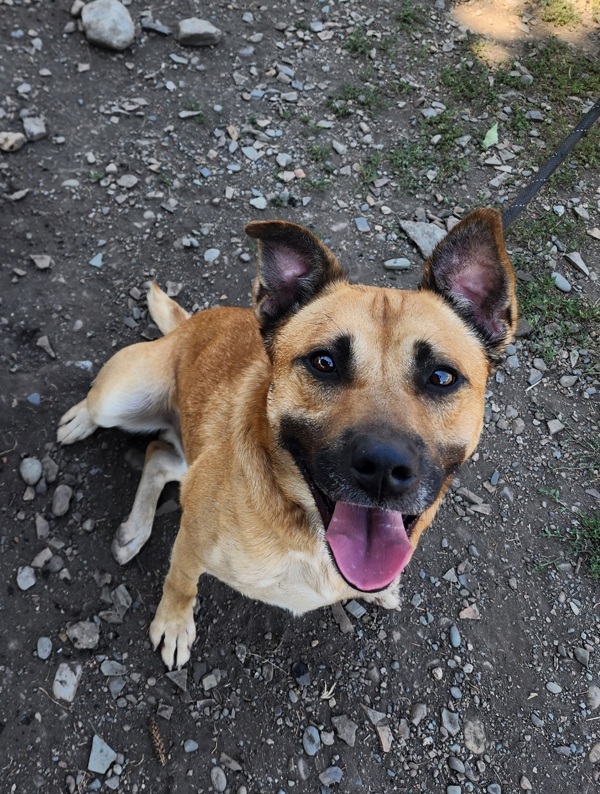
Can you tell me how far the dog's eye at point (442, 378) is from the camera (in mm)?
2371

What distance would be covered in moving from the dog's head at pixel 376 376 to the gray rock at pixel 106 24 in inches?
185

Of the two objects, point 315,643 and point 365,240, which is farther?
point 365,240

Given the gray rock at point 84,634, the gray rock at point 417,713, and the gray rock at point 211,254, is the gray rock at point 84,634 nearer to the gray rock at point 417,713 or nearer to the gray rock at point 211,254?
the gray rock at point 417,713

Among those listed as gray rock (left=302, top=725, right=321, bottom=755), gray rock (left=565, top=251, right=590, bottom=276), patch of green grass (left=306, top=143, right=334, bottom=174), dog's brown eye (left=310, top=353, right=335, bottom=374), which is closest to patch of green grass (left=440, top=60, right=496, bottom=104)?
patch of green grass (left=306, top=143, right=334, bottom=174)

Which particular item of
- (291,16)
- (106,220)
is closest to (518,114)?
(291,16)

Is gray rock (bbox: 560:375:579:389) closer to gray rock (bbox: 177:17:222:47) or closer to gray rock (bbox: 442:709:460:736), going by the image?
gray rock (bbox: 442:709:460:736)

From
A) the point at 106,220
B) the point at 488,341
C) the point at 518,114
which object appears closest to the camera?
the point at 488,341

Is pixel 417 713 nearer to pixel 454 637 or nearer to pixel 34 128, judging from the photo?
pixel 454 637

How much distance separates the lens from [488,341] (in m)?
2.65

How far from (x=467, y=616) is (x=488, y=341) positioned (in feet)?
6.85

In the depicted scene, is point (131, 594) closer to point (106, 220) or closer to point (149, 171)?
point (106, 220)

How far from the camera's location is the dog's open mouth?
91.7 inches

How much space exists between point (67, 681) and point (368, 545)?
2.15m

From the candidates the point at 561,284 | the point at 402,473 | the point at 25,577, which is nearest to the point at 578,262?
the point at 561,284
